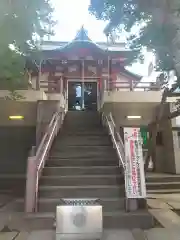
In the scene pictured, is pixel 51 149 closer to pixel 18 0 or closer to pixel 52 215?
pixel 52 215

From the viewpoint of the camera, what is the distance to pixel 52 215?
5.17 m

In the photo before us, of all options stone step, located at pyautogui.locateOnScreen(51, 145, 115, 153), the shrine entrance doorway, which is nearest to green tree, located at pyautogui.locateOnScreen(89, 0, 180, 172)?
stone step, located at pyautogui.locateOnScreen(51, 145, 115, 153)

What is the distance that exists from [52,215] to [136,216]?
1536 millimetres

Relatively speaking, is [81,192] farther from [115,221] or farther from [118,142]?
[118,142]

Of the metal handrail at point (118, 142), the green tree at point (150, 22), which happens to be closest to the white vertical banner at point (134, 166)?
the metal handrail at point (118, 142)

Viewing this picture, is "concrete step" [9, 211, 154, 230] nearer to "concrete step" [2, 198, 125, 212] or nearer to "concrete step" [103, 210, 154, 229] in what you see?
"concrete step" [103, 210, 154, 229]

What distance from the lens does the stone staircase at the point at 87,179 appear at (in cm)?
515

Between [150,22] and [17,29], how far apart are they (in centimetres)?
254

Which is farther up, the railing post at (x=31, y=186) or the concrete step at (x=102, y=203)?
the railing post at (x=31, y=186)

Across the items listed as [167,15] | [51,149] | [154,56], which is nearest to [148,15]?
[167,15]

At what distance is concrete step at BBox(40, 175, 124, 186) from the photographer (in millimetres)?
6480

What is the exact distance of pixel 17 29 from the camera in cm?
547

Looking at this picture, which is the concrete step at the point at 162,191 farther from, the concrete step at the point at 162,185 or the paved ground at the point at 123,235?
the paved ground at the point at 123,235

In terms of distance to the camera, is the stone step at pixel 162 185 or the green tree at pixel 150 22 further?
the stone step at pixel 162 185
